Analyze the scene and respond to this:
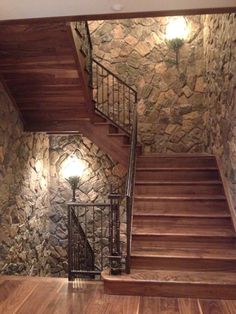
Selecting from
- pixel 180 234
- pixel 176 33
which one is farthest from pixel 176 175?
pixel 176 33

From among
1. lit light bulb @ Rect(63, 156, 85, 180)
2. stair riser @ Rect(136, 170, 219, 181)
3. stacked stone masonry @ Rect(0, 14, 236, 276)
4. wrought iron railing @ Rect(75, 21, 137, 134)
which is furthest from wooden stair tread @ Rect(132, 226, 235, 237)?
wrought iron railing @ Rect(75, 21, 137, 134)

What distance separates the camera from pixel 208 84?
5.65 metres

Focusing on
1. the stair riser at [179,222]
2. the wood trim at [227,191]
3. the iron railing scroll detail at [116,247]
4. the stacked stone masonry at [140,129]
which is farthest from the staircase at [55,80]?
the iron railing scroll detail at [116,247]

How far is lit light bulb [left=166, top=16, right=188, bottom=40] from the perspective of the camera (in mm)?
5934

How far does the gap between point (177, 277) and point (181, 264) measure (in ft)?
0.93

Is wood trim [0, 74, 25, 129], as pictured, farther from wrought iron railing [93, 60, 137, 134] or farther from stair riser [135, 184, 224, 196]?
stair riser [135, 184, 224, 196]

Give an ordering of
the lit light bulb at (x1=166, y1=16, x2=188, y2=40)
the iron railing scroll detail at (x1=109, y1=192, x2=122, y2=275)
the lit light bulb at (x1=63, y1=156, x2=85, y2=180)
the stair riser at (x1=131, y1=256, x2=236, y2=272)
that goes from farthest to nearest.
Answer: the lit light bulb at (x1=166, y1=16, x2=188, y2=40) < the lit light bulb at (x1=63, y1=156, x2=85, y2=180) < the stair riser at (x1=131, y1=256, x2=236, y2=272) < the iron railing scroll detail at (x1=109, y1=192, x2=122, y2=275)

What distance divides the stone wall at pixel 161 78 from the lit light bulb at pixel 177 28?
0.10 metres

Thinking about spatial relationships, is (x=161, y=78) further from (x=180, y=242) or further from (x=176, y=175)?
(x=180, y=242)

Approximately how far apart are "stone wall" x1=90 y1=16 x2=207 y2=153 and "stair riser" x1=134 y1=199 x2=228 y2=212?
6.55 feet

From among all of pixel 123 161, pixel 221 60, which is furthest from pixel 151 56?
pixel 123 161

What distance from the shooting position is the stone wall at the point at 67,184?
5652 millimetres

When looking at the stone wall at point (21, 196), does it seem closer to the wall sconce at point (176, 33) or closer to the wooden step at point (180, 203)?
the wooden step at point (180, 203)

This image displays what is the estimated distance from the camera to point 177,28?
19.5 ft
